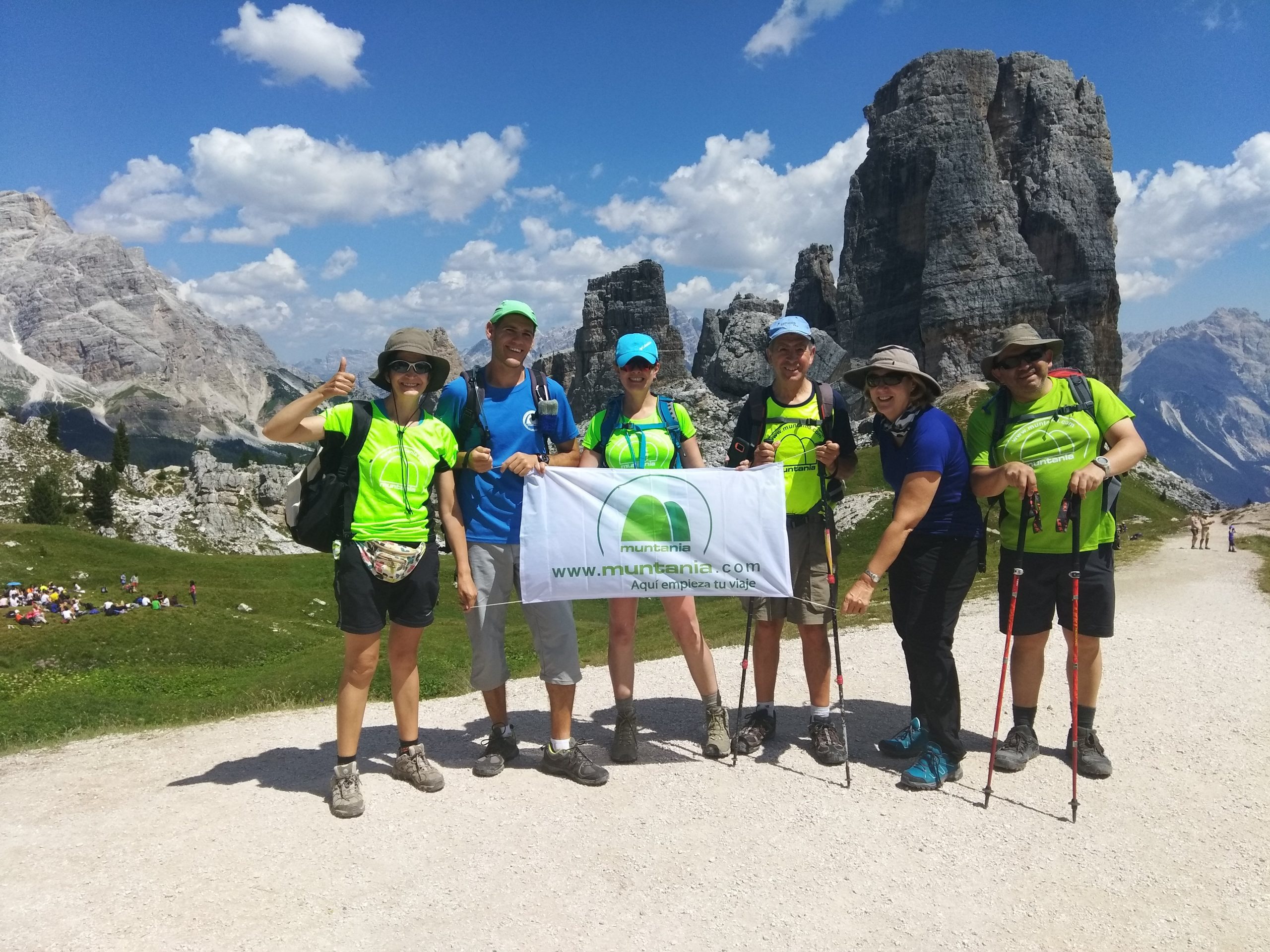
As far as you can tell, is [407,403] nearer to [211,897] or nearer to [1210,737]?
[211,897]

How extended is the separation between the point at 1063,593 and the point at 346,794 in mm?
8501

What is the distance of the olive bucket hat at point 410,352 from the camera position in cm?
846

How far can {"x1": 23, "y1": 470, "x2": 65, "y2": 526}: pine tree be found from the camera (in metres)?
83.8

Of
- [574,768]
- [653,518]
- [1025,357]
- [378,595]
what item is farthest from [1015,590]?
[378,595]

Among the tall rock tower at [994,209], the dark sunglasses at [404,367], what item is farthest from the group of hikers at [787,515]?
the tall rock tower at [994,209]

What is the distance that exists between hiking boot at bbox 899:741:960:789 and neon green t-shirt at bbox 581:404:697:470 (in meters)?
4.54

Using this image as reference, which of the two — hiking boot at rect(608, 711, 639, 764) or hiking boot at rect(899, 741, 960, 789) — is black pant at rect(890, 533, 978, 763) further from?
hiking boot at rect(608, 711, 639, 764)

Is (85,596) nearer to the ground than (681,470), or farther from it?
nearer to the ground

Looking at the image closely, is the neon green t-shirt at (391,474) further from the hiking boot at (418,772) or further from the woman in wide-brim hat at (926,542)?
the woman in wide-brim hat at (926,542)

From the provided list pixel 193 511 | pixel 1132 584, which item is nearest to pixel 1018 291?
pixel 1132 584

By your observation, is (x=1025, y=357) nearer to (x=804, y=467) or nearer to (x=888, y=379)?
(x=888, y=379)

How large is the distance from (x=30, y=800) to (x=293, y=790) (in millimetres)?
2996

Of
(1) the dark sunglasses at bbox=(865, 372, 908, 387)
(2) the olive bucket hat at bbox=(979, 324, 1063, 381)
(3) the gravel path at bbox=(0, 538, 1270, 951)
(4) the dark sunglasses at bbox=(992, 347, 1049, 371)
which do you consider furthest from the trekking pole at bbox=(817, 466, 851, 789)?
(4) the dark sunglasses at bbox=(992, 347, 1049, 371)

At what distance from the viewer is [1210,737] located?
34.6 feet
